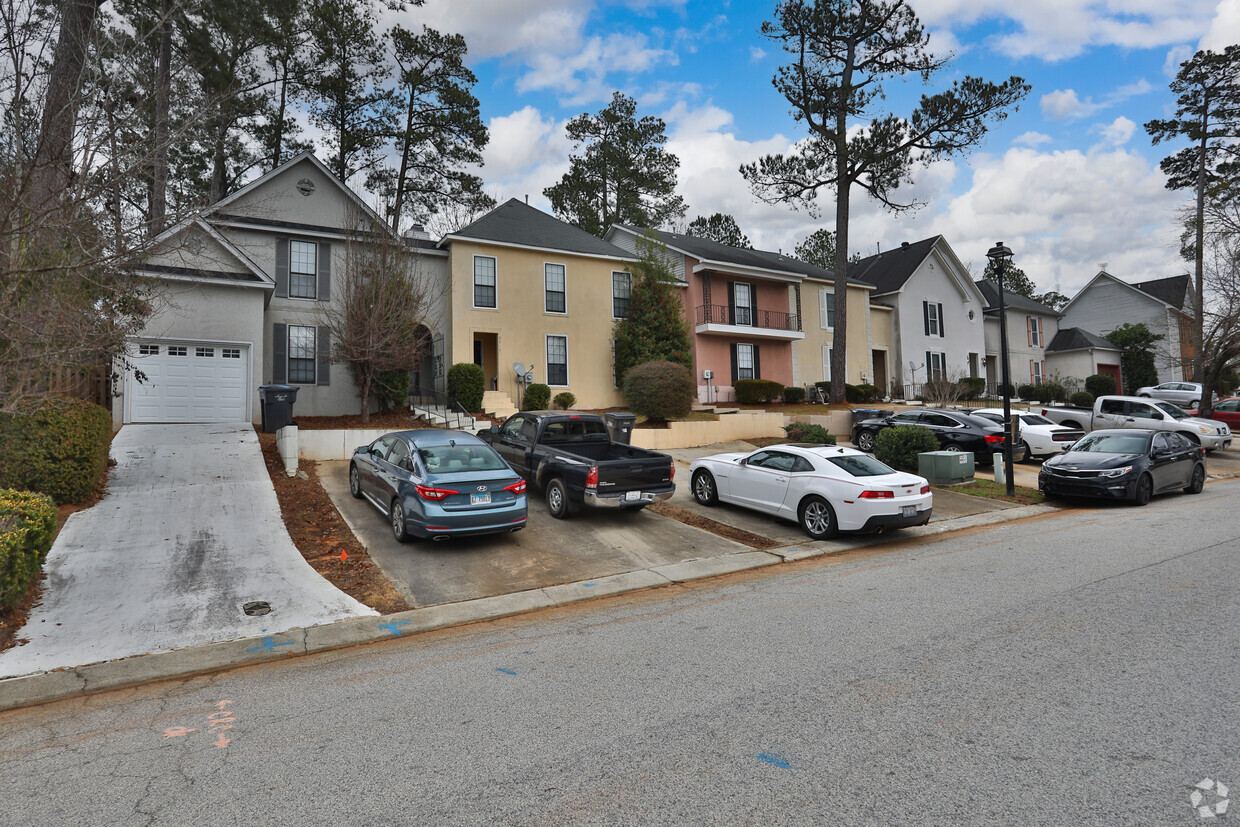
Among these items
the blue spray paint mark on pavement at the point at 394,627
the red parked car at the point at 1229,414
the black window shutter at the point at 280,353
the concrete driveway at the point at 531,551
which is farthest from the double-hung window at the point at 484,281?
the red parked car at the point at 1229,414

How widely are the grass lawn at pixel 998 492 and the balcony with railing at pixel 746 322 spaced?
13.1 m

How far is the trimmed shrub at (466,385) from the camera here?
64.5 feet

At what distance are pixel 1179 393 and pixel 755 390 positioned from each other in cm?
2170

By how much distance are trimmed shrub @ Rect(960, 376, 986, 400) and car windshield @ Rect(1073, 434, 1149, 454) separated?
17355 mm

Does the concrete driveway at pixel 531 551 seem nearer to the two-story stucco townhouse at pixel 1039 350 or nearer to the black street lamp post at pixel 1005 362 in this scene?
the black street lamp post at pixel 1005 362

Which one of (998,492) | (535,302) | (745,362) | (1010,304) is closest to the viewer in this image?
(998,492)

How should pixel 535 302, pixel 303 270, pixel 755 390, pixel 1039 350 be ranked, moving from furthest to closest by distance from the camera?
pixel 1039 350 < pixel 755 390 < pixel 535 302 < pixel 303 270

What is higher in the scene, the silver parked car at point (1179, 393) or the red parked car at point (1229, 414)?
the silver parked car at point (1179, 393)

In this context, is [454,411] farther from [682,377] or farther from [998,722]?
[998,722]

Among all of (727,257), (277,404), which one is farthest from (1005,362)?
(277,404)

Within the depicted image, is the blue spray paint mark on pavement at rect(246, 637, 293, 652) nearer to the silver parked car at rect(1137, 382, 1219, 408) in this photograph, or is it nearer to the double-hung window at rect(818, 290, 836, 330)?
the double-hung window at rect(818, 290, 836, 330)

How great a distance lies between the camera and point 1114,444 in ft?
47.7

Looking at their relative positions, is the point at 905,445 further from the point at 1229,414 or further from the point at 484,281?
the point at 1229,414

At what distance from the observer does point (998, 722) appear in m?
4.02
